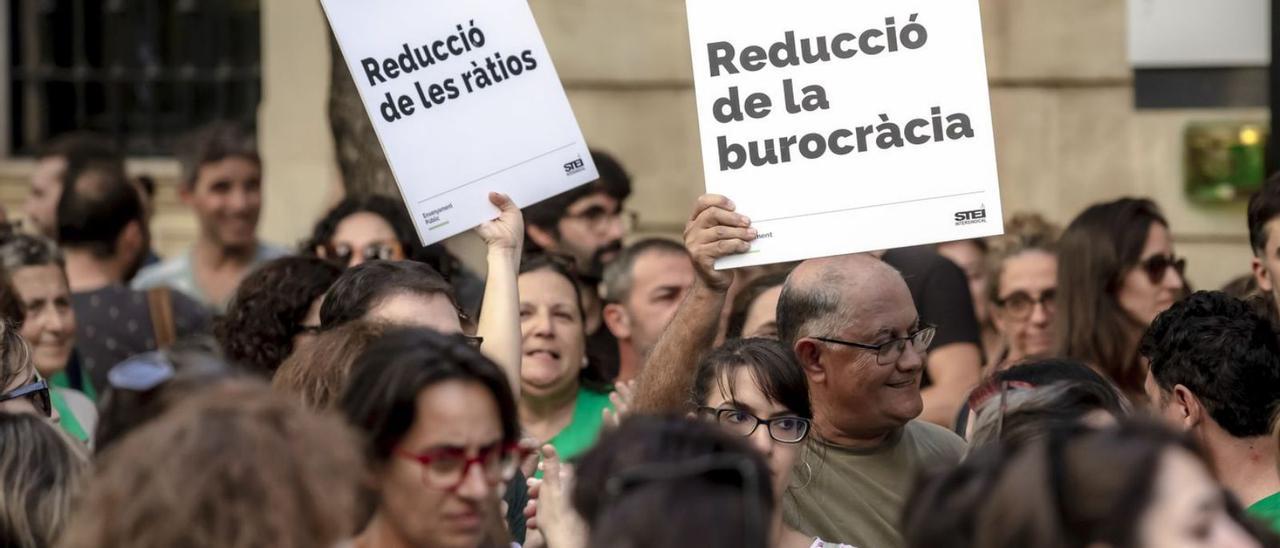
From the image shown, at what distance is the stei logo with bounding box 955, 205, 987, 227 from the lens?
4.87 m

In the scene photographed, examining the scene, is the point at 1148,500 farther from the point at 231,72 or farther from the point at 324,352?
the point at 231,72

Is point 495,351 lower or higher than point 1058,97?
higher

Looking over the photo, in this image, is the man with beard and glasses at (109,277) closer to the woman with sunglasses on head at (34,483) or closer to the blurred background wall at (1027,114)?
the blurred background wall at (1027,114)

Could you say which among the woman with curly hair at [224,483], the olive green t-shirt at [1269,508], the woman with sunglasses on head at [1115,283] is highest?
the woman with curly hair at [224,483]

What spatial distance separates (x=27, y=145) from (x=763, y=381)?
874cm

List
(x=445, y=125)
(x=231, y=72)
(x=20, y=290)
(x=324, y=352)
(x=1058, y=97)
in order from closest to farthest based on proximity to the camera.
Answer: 1. (x=324, y=352)
2. (x=445, y=125)
3. (x=20, y=290)
4. (x=1058, y=97)
5. (x=231, y=72)

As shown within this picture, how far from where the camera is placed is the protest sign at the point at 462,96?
531 centimetres

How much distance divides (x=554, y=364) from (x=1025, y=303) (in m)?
1.88

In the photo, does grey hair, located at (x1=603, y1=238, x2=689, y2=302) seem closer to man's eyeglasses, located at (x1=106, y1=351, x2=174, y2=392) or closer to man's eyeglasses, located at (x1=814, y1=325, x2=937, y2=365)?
man's eyeglasses, located at (x1=814, y1=325, x2=937, y2=365)

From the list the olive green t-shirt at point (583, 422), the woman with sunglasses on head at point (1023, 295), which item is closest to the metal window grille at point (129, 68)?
the woman with sunglasses on head at point (1023, 295)

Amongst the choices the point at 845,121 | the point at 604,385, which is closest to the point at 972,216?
the point at 845,121

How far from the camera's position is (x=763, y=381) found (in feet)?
14.5

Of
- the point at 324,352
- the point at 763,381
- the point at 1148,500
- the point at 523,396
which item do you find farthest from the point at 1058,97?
the point at 1148,500

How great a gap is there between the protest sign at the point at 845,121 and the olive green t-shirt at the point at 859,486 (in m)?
0.49
